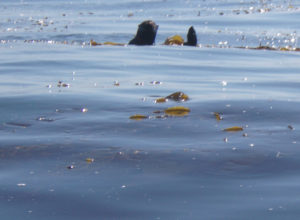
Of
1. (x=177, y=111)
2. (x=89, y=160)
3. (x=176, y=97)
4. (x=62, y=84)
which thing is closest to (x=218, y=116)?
(x=177, y=111)

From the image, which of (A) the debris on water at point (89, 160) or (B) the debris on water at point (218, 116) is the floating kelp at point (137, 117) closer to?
(B) the debris on water at point (218, 116)

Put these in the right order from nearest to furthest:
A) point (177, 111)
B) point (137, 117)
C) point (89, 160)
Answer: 1. point (89, 160)
2. point (137, 117)
3. point (177, 111)

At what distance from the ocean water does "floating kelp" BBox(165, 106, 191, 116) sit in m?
0.06

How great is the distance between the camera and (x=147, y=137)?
5.42 m

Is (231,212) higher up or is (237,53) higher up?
(237,53)

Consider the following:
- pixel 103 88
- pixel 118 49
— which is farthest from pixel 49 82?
pixel 118 49

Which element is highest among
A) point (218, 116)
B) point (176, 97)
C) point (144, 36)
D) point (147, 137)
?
point (144, 36)

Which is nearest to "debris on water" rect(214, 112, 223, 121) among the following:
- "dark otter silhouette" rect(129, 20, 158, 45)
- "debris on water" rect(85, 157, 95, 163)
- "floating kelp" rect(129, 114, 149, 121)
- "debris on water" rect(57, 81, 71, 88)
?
"floating kelp" rect(129, 114, 149, 121)

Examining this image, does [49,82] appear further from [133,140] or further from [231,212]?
[231,212]

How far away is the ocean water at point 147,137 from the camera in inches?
158

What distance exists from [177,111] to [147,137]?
0.97 metres

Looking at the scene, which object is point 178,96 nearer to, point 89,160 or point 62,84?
point 62,84

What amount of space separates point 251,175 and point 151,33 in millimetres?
8785

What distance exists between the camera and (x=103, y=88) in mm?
7586
